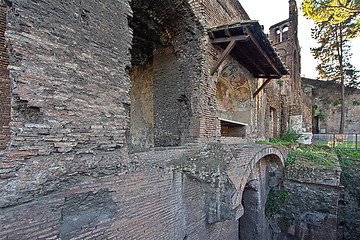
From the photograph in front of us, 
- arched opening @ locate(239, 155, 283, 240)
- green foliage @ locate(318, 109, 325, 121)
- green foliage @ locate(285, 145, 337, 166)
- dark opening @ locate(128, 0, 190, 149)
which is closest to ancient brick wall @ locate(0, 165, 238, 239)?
dark opening @ locate(128, 0, 190, 149)

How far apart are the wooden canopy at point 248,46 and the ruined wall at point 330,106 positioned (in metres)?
16.3

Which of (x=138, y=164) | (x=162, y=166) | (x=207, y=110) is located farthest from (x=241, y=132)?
(x=138, y=164)

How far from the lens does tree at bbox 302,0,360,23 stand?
861 cm

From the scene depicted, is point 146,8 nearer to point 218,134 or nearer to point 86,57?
point 86,57

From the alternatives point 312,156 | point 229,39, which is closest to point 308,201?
point 312,156

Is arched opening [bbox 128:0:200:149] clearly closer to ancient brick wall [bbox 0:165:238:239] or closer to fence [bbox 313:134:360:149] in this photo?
ancient brick wall [bbox 0:165:238:239]

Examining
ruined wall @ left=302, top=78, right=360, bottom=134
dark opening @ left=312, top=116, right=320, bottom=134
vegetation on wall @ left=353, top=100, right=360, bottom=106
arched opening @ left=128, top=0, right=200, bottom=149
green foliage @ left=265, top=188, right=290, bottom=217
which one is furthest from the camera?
dark opening @ left=312, top=116, right=320, bottom=134

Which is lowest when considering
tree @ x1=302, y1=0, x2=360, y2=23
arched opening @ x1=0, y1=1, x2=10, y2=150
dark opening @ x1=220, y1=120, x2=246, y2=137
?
dark opening @ x1=220, y1=120, x2=246, y2=137

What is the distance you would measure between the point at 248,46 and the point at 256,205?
608cm

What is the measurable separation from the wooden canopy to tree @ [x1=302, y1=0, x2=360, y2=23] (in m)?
3.25

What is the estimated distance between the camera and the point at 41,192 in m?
2.33

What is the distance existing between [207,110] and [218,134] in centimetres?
97

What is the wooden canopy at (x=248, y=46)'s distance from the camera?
17.9 ft

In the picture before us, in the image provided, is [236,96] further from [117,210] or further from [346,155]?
[117,210]
